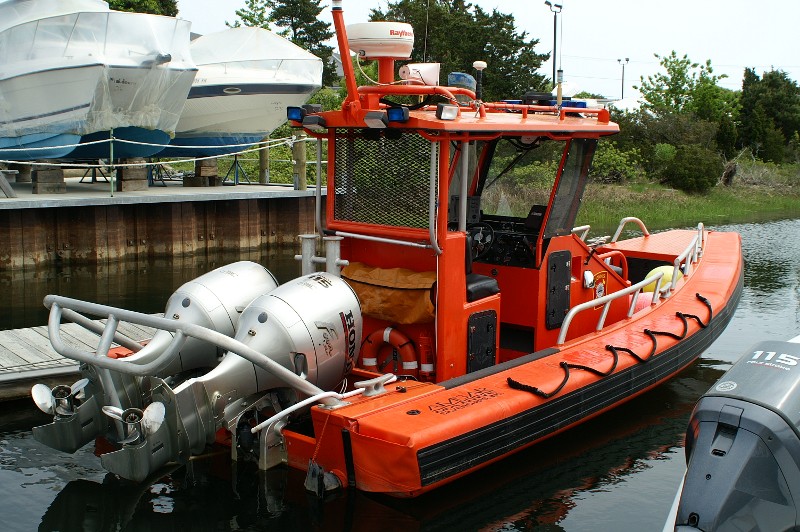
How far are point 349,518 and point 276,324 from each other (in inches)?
47.7

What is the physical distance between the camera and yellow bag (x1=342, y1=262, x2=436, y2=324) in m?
5.98

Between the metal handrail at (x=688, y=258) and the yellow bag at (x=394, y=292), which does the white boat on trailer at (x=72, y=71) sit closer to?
the metal handrail at (x=688, y=258)

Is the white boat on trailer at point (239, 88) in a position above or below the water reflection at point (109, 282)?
above

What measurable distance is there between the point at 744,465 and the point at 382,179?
Answer: 307 cm

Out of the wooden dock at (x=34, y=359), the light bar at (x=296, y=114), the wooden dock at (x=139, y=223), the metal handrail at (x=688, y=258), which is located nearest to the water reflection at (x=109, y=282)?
the wooden dock at (x=139, y=223)

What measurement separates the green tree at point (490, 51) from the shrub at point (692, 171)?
17.3 feet

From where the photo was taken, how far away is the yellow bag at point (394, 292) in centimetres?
598

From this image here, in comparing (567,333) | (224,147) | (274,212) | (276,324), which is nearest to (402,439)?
(276,324)

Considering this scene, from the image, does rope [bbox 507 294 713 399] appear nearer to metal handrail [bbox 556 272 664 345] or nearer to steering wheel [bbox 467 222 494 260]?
Answer: metal handrail [bbox 556 272 664 345]

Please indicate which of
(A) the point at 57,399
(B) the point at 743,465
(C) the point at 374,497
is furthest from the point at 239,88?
(B) the point at 743,465

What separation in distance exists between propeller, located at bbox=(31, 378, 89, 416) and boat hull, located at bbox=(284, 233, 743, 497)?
1257 mm

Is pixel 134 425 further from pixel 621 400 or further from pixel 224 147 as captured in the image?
pixel 224 147

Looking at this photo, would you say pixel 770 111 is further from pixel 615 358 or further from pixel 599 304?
pixel 615 358

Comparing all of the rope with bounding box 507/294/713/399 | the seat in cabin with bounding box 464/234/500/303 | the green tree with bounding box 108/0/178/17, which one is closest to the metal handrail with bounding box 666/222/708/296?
the rope with bounding box 507/294/713/399
